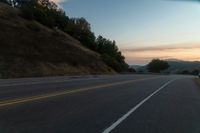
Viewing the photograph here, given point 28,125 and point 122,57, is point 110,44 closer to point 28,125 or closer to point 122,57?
point 122,57

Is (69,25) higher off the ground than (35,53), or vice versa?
(69,25)

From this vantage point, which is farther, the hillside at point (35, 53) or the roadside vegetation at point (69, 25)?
the roadside vegetation at point (69, 25)

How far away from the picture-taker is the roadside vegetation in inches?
4156

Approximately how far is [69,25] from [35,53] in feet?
176

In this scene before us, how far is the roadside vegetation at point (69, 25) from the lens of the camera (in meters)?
106

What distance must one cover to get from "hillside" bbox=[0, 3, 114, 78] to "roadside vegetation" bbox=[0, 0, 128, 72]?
251 inches

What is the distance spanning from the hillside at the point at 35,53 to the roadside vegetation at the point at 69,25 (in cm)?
638

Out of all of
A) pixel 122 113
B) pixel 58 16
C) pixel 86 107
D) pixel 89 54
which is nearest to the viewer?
pixel 122 113

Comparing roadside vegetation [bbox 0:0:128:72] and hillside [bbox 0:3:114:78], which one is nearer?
hillside [bbox 0:3:114:78]

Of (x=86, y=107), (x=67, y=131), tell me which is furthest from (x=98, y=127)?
(x=86, y=107)

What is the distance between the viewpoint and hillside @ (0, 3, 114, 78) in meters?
64.2

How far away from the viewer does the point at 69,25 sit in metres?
127

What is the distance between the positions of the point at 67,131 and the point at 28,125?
51.2 inches

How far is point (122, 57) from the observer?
144 meters
